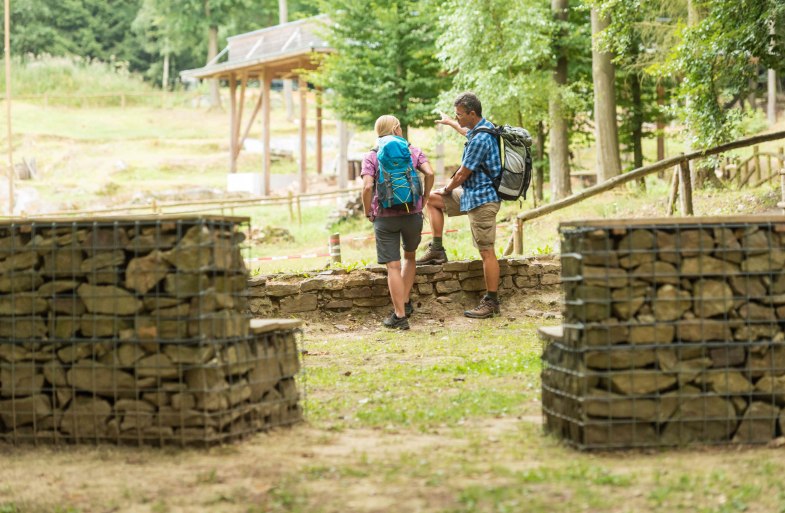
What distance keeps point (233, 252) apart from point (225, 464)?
115cm

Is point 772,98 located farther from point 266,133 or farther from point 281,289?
point 281,289

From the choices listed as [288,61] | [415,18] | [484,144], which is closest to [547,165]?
[415,18]

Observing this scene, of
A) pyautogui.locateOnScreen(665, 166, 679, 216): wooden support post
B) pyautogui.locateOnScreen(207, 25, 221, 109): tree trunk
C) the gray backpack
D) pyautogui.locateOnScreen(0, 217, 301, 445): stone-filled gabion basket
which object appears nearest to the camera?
pyautogui.locateOnScreen(0, 217, 301, 445): stone-filled gabion basket

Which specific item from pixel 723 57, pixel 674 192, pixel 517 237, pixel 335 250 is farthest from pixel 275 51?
pixel 517 237

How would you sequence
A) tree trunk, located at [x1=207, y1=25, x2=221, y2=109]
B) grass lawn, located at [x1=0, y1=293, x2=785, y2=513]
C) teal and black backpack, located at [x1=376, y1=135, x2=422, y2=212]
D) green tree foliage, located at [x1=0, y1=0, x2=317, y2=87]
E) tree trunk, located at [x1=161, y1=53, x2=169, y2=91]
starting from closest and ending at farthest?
grass lawn, located at [x1=0, y1=293, x2=785, y2=513] < teal and black backpack, located at [x1=376, y1=135, x2=422, y2=212] < green tree foliage, located at [x1=0, y1=0, x2=317, y2=87] < tree trunk, located at [x1=207, y1=25, x2=221, y2=109] < tree trunk, located at [x1=161, y1=53, x2=169, y2=91]

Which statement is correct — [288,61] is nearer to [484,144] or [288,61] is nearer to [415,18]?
[415,18]

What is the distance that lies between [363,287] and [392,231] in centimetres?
114

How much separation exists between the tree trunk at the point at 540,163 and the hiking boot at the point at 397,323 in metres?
12.7

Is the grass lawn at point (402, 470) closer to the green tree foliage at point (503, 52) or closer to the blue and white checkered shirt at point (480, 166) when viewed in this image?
the blue and white checkered shirt at point (480, 166)

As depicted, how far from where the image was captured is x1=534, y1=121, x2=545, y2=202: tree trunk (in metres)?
22.2

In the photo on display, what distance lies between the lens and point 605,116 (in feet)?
63.1

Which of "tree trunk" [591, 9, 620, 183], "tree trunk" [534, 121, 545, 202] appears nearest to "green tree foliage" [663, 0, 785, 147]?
"tree trunk" [591, 9, 620, 183]

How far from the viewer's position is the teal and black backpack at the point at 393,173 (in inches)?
356

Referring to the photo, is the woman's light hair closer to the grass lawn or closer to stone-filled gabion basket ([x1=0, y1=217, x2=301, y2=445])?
the grass lawn
